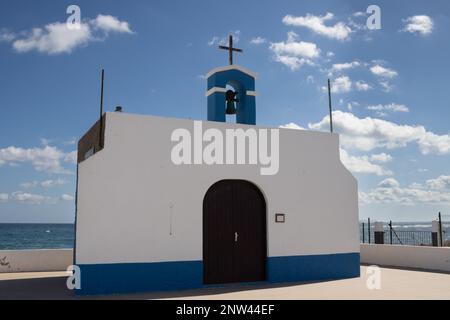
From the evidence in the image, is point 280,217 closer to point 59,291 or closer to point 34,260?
point 59,291

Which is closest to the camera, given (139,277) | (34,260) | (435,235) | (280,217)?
(139,277)

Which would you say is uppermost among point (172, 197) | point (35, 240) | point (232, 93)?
point (232, 93)

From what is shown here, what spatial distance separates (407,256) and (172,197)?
911 centimetres

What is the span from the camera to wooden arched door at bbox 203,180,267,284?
12.0 meters

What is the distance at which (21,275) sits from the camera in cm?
1427

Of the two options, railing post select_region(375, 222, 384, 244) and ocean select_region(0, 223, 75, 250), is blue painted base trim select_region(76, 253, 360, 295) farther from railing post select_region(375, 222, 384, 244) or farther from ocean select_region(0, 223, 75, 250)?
ocean select_region(0, 223, 75, 250)

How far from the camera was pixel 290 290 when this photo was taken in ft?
37.0

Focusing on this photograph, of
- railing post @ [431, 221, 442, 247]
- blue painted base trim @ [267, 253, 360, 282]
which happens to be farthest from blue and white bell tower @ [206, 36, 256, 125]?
railing post @ [431, 221, 442, 247]

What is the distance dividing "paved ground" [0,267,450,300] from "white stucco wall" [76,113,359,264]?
1.00 meters

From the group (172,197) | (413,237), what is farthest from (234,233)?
(413,237)

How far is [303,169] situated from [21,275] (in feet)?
28.7
